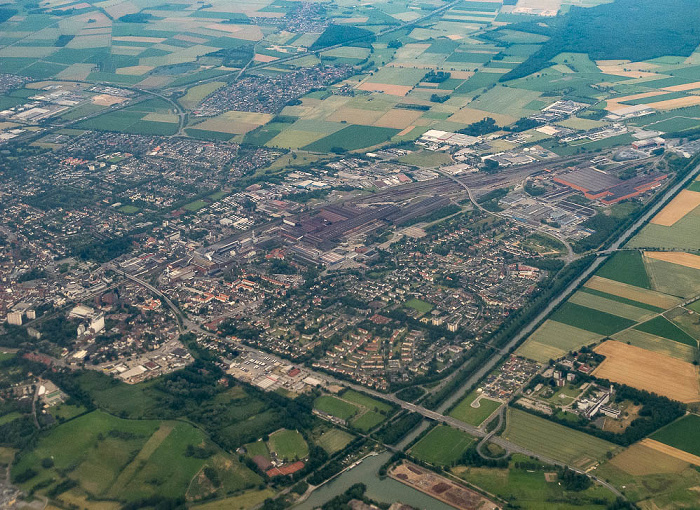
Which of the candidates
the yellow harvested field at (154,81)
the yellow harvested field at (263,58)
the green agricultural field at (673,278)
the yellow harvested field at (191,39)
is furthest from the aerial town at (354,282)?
the yellow harvested field at (191,39)

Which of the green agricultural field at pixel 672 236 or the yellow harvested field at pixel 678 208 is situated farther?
the yellow harvested field at pixel 678 208

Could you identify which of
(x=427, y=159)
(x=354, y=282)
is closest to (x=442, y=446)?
(x=354, y=282)

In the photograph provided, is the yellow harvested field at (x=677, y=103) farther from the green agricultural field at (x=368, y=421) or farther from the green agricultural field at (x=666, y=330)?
the green agricultural field at (x=368, y=421)

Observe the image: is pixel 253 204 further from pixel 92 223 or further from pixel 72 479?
pixel 72 479

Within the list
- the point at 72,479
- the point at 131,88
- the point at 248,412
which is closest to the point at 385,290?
the point at 248,412

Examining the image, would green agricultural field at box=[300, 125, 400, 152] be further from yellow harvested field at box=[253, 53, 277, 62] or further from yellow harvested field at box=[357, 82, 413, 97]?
yellow harvested field at box=[253, 53, 277, 62]

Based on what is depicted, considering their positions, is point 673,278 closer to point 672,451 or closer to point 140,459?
point 672,451

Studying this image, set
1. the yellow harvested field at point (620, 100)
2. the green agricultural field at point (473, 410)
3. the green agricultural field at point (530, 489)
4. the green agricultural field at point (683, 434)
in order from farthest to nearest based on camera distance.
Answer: the yellow harvested field at point (620, 100), the green agricultural field at point (473, 410), the green agricultural field at point (683, 434), the green agricultural field at point (530, 489)
